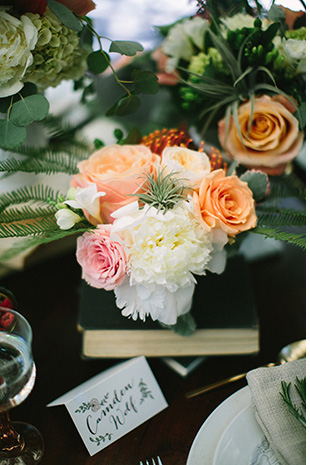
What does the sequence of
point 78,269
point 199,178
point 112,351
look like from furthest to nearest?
point 78,269 → point 112,351 → point 199,178

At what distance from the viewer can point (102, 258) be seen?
53 centimetres

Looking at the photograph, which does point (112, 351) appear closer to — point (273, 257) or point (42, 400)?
point (42, 400)

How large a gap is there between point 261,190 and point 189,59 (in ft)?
1.24

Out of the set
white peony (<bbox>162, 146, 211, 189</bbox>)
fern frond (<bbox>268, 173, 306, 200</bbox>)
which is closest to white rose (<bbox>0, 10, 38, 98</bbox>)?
white peony (<bbox>162, 146, 211, 189</bbox>)

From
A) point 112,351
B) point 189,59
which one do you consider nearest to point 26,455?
point 112,351

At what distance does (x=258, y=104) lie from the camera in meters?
0.71

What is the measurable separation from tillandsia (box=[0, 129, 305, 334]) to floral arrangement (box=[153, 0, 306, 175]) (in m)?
0.15

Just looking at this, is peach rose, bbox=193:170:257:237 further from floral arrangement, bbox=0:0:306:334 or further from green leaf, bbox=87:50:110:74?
green leaf, bbox=87:50:110:74

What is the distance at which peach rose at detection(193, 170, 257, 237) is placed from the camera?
1.74ft

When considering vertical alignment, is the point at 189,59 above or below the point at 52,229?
above

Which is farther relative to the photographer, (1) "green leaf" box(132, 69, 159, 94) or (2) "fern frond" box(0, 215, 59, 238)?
(1) "green leaf" box(132, 69, 159, 94)

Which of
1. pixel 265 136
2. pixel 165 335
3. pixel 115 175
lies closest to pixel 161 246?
pixel 115 175

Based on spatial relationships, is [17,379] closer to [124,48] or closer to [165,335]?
[165,335]

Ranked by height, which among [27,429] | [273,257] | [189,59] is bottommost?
[27,429]
